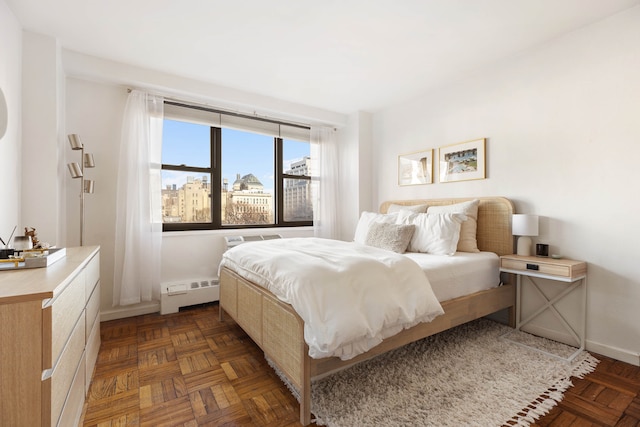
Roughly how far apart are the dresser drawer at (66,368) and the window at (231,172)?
1.98m

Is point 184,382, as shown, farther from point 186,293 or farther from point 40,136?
point 40,136

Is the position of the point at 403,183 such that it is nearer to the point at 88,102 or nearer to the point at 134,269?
the point at 134,269

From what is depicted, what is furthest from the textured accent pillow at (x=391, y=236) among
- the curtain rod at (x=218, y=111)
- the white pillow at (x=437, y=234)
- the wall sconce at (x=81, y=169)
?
the wall sconce at (x=81, y=169)

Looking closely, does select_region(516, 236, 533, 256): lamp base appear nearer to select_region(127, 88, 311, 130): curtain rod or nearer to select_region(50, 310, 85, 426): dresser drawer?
select_region(127, 88, 311, 130): curtain rod

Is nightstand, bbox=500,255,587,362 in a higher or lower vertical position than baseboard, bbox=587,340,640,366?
higher

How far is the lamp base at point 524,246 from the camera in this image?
2.55 metres

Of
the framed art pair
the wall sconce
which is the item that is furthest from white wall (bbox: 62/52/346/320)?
the framed art pair

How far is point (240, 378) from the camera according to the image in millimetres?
1891

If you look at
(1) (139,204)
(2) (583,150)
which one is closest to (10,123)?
(1) (139,204)

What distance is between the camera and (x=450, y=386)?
5.79 ft

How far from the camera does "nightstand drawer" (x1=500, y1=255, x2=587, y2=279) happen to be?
83.8 inches

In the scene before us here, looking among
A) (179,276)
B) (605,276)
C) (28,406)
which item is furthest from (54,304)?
(605,276)

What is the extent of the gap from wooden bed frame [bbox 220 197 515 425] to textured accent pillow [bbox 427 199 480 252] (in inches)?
4.9

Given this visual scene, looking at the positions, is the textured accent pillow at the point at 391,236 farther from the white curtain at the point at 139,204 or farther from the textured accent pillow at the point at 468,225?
the white curtain at the point at 139,204
